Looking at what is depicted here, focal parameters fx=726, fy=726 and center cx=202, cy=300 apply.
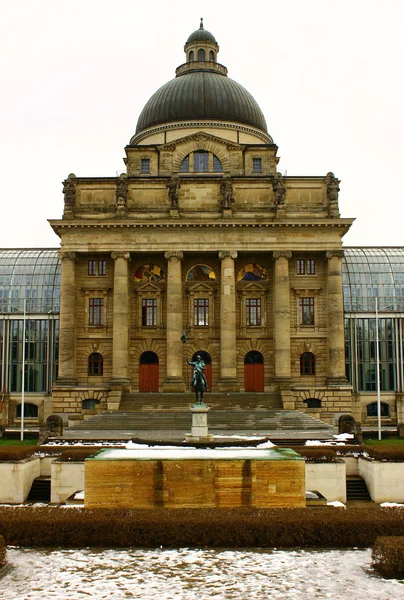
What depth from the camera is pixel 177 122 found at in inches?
2773

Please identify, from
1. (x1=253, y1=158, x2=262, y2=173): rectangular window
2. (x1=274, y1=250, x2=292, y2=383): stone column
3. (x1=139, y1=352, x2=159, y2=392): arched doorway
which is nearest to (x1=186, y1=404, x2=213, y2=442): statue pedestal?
(x1=274, y1=250, x2=292, y2=383): stone column

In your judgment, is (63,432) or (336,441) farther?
(63,432)

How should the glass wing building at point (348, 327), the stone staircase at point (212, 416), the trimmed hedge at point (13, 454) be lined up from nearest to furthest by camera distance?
the trimmed hedge at point (13, 454), the stone staircase at point (212, 416), the glass wing building at point (348, 327)

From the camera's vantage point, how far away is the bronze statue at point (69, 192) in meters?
61.8

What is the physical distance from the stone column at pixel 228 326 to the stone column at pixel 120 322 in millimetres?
7902

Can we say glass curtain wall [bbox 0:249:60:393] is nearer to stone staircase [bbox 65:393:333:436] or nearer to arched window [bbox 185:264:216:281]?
stone staircase [bbox 65:393:333:436]

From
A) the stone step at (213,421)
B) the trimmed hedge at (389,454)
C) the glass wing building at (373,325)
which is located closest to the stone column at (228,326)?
the stone step at (213,421)

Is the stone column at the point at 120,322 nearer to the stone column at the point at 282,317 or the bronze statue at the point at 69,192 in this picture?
the bronze statue at the point at 69,192

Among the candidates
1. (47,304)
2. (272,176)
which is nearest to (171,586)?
(272,176)

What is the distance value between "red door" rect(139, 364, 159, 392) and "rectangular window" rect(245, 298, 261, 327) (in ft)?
29.8

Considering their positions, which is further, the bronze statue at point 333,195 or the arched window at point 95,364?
the arched window at point 95,364

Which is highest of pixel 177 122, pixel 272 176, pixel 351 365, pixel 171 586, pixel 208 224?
pixel 177 122

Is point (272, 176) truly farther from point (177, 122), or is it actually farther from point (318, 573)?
point (318, 573)

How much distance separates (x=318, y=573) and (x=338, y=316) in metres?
46.2
